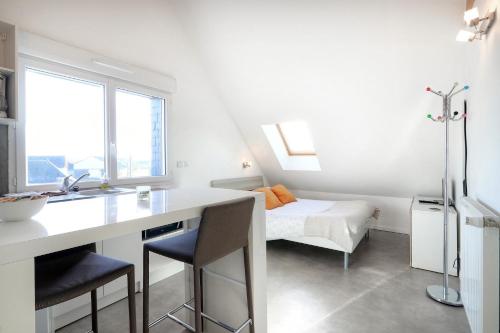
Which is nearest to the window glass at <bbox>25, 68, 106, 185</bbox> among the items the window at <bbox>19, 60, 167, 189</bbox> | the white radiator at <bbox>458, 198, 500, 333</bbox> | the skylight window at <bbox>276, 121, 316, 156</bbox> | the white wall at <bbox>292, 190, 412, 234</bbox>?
the window at <bbox>19, 60, 167, 189</bbox>

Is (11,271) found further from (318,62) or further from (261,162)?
(261,162)

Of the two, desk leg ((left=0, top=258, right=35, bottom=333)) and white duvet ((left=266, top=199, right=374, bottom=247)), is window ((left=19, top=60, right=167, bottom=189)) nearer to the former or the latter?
white duvet ((left=266, top=199, right=374, bottom=247))

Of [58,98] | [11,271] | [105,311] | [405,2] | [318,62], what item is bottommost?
[105,311]

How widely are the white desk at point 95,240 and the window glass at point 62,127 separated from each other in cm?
139

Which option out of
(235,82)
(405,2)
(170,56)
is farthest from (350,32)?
(170,56)

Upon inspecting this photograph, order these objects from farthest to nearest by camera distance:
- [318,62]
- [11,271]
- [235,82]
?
[235,82], [318,62], [11,271]

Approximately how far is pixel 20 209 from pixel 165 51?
9.20 ft

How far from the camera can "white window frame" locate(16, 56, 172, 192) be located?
2.10 meters

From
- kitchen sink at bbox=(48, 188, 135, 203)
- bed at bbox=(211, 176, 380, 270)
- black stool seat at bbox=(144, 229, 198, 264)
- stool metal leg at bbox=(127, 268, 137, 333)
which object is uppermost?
kitchen sink at bbox=(48, 188, 135, 203)

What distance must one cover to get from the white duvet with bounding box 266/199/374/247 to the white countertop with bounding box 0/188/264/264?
2039 millimetres

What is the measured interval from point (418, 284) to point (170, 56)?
371cm

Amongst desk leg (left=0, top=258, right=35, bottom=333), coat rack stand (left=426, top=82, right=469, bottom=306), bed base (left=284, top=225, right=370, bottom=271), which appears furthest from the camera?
bed base (left=284, top=225, right=370, bottom=271)

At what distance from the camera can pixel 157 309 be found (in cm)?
220

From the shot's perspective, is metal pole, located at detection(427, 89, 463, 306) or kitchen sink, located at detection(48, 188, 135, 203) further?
metal pole, located at detection(427, 89, 463, 306)
